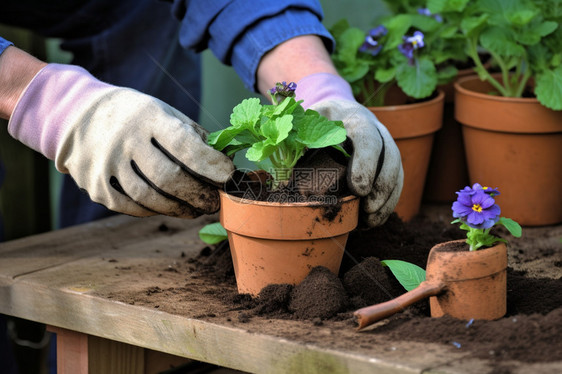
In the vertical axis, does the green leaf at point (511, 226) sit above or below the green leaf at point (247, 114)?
below

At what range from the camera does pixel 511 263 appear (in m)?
1.34

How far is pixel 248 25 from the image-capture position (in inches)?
63.0

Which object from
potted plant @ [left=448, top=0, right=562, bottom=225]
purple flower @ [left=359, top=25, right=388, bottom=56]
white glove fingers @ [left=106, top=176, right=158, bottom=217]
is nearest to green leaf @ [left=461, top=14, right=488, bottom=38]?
potted plant @ [left=448, top=0, right=562, bottom=225]

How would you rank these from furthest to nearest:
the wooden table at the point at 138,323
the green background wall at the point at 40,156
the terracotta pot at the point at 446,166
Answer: the green background wall at the point at 40,156 < the terracotta pot at the point at 446,166 < the wooden table at the point at 138,323

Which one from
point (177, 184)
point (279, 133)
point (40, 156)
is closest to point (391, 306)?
point (279, 133)

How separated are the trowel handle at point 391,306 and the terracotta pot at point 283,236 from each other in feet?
0.53

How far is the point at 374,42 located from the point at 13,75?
930 millimetres

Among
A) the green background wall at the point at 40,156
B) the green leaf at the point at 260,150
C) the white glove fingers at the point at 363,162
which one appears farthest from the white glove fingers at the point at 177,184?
the green background wall at the point at 40,156

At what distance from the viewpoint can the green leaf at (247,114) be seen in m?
1.12

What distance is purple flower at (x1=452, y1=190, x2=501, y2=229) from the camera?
1.00 meters

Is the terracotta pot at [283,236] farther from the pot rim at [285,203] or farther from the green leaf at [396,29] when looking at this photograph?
the green leaf at [396,29]

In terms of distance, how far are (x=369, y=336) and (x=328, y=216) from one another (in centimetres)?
21

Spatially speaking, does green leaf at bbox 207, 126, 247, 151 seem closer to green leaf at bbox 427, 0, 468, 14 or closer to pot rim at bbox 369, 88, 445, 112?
pot rim at bbox 369, 88, 445, 112

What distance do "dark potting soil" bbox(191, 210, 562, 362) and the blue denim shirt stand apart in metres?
0.50
